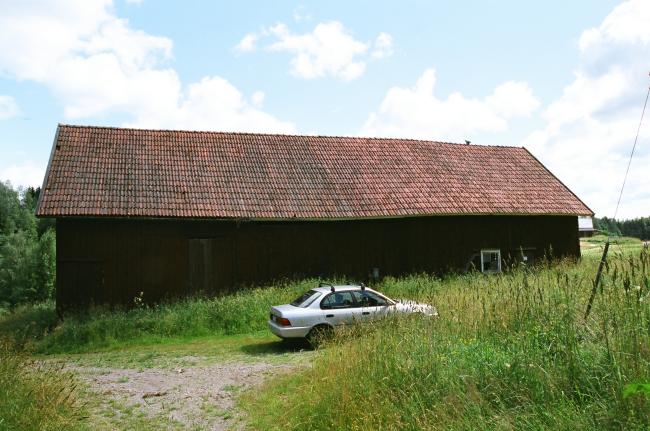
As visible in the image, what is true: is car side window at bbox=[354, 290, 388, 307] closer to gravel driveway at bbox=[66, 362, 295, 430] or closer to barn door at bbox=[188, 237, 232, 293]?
gravel driveway at bbox=[66, 362, 295, 430]

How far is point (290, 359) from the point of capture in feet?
35.1

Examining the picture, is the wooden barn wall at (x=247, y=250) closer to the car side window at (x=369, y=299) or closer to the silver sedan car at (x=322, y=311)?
the silver sedan car at (x=322, y=311)

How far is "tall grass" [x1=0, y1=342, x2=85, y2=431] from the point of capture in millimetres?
5867

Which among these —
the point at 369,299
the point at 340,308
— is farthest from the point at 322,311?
the point at 369,299

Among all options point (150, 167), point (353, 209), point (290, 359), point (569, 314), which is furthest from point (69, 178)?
point (569, 314)

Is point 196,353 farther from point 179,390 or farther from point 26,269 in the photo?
point 26,269

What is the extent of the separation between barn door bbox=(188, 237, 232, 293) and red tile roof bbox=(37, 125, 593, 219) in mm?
1095

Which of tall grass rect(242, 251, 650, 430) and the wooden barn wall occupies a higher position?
the wooden barn wall

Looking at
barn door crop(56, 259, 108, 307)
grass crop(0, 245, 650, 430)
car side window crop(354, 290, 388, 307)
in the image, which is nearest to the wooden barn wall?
barn door crop(56, 259, 108, 307)

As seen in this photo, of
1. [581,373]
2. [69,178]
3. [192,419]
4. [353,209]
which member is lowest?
[192,419]

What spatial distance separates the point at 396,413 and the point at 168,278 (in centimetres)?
1341

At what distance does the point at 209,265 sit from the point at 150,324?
3.80m

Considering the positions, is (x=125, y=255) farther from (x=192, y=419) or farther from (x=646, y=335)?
(x=646, y=335)

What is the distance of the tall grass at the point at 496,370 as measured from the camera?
4480mm
